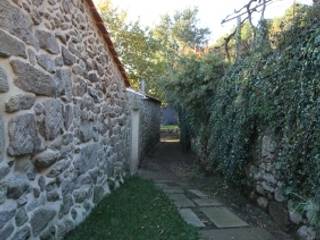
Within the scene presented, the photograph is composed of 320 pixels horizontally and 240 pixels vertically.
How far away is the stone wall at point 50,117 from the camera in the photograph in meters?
2.32

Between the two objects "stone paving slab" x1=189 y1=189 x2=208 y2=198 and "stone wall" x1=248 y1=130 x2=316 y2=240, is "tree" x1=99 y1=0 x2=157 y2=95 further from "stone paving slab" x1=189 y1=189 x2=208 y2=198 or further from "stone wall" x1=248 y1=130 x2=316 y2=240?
"stone wall" x1=248 y1=130 x2=316 y2=240

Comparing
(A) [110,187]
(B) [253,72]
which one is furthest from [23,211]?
(B) [253,72]

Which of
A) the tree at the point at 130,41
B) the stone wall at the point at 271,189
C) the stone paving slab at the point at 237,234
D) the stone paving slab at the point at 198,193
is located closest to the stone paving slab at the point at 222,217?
the stone paving slab at the point at 237,234

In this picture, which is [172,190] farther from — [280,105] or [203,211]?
[280,105]

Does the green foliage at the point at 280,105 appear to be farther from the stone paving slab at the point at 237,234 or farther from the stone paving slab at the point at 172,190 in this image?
the stone paving slab at the point at 172,190

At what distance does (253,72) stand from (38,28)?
10.1 feet

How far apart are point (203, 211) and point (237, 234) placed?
0.91m

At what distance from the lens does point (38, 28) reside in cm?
279

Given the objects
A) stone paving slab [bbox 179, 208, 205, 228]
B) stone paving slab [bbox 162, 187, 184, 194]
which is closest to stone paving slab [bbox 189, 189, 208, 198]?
stone paving slab [bbox 162, 187, 184, 194]

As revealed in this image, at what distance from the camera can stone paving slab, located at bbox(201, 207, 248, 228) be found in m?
3.96

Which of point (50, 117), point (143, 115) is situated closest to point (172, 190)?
point (50, 117)

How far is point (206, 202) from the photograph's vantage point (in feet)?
16.4

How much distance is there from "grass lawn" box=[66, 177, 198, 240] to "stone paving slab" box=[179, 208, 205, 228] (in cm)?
11

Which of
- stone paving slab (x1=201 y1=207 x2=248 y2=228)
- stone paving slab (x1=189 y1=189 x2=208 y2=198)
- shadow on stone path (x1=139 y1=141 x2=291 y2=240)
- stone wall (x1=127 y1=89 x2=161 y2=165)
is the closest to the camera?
shadow on stone path (x1=139 y1=141 x2=291 y2=240)
